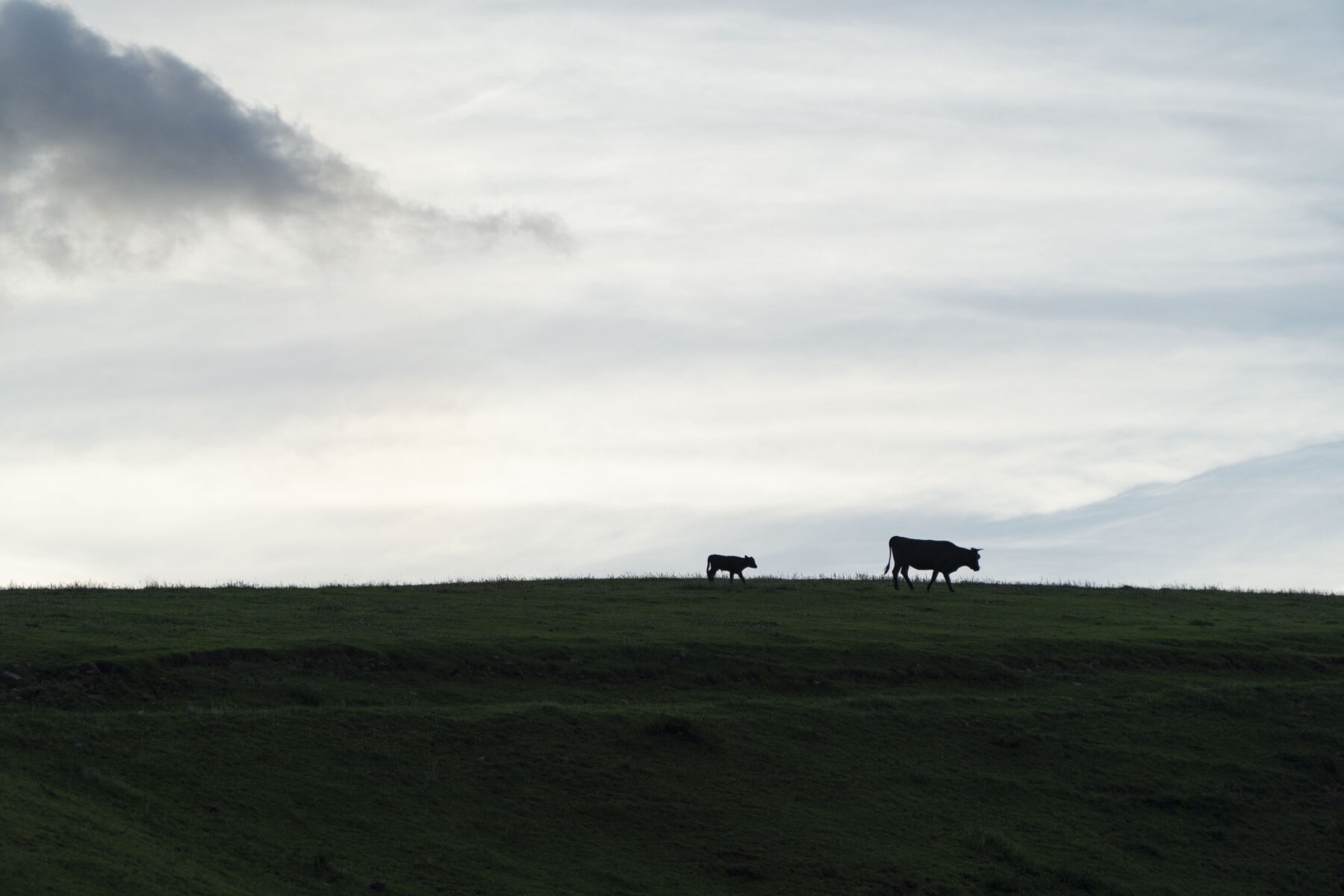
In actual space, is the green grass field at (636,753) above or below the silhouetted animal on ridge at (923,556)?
below

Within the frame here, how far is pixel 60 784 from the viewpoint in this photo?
2006 centimetres

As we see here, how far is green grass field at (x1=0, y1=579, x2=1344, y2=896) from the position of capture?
20.4m

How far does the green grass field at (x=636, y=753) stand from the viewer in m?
20.4

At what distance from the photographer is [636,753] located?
25422 mm

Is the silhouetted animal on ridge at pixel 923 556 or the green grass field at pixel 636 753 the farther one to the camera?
the silhouetted animal on ridge at pixel 923 556

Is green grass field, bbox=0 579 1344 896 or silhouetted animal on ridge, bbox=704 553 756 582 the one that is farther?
silhouetted animal on ridge, bbox=704 553 756 582

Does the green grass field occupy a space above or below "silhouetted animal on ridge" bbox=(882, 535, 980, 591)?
below

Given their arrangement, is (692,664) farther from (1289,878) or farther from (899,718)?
(1289,878)

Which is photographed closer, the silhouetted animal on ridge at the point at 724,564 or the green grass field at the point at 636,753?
the green grass field at the point at 636,753

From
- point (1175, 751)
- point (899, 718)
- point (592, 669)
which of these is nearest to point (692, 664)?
point (592, 669)

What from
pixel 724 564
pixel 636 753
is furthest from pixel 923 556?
pixel 636 753

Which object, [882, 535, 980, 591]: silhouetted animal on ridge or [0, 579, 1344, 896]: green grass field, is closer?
[0, 579, 1344, 896]: green grass field

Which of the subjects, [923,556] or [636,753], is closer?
[636,753]

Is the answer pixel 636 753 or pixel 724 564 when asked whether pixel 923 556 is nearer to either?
pixel 724 564
